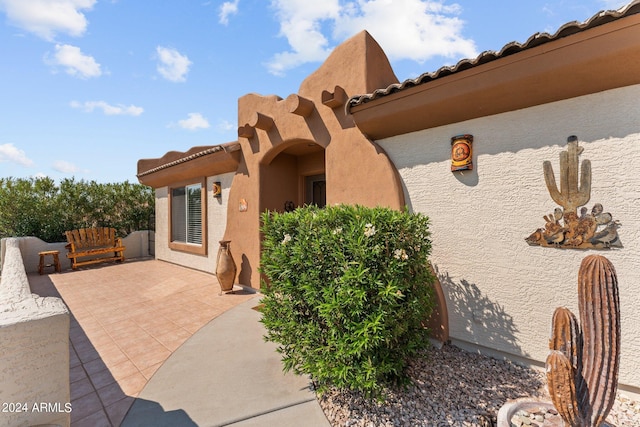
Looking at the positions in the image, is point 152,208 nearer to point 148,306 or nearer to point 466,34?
point 148,306

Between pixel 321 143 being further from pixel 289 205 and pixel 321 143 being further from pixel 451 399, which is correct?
pixel 451 399

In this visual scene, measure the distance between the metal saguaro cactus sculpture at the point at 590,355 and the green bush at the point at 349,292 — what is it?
1429 mm

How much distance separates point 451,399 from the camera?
347 cm

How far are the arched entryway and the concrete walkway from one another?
410 cm

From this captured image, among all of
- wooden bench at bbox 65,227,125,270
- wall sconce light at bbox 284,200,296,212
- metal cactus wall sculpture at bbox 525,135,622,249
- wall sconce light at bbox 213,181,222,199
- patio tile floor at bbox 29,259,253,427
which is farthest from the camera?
wooden bench at bbox 65,227,125,270

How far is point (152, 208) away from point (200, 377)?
14796mm

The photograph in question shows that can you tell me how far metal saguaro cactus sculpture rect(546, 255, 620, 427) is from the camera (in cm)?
241

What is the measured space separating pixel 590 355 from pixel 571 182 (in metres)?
2.27

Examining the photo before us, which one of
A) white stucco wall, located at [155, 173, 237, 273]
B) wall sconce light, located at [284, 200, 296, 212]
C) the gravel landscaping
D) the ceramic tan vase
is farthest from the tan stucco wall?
the gravel landscaping

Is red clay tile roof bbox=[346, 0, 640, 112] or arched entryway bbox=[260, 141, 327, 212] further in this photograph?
arched entryway bbox=[260, 141, 327, 212]

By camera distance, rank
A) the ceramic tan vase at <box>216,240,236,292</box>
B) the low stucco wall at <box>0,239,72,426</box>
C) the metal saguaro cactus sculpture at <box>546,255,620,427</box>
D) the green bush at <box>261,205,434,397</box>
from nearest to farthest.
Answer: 1. the low stucco wall at <box>0,239,72,426</box>
2. the metal saguaro cactus sculpture at <box>546,255,620,427</box>
3. the green bush at <box>261,205,434,397</box>
4. the ceramic tan vase at <box>216,240,236,292</box>

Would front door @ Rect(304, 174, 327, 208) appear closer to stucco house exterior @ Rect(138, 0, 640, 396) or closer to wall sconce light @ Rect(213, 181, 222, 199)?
stucco house exterior @ Rect(138, 0, 640, 396)

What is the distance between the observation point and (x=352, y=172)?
19.2 ft

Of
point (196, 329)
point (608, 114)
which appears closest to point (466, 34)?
point (608, 114)
